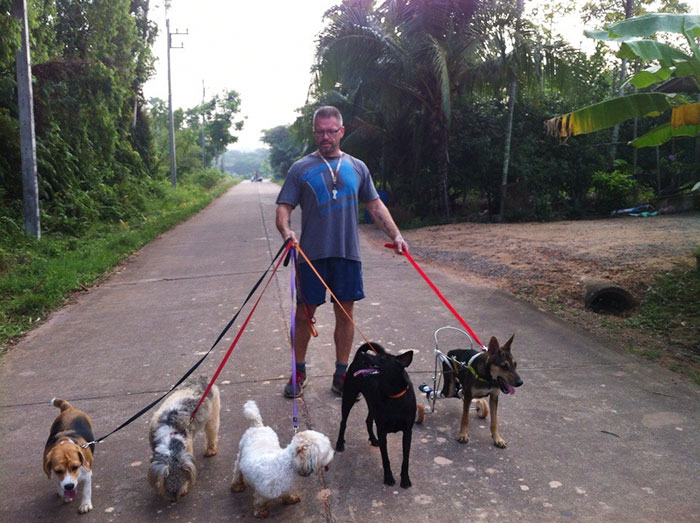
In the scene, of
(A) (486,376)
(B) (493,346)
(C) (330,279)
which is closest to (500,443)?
(A) (486,376)

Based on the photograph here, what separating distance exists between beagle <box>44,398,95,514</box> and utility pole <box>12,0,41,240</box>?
31.2 ft

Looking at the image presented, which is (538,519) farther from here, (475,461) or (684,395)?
(684,395)

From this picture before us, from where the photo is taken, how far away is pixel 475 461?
3322 millimetres

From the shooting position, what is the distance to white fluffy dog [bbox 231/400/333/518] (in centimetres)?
258

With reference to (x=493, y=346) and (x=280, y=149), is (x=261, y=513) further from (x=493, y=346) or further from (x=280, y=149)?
(x=280, y=149)

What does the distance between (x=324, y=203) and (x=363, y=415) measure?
1.58 metres

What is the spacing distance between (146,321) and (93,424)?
2763mm

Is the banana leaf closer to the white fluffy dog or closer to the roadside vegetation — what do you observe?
the white fluffy dog

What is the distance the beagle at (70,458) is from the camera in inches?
107

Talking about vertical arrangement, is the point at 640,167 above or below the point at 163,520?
above

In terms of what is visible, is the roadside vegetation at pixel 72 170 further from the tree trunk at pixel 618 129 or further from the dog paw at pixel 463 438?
the tree trunk at pixel 618 129

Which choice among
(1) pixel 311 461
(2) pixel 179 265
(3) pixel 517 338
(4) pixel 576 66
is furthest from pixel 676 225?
(1) pixel 311 461

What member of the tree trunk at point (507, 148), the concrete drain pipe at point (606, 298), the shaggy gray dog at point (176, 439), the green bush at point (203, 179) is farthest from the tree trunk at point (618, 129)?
the green bush at point (203, 179)

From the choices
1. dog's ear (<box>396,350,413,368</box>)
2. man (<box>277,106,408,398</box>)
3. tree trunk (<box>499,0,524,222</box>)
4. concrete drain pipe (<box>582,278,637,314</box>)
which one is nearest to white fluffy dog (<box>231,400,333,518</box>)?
dog's ear (<box>396,350,413,368</box>)
